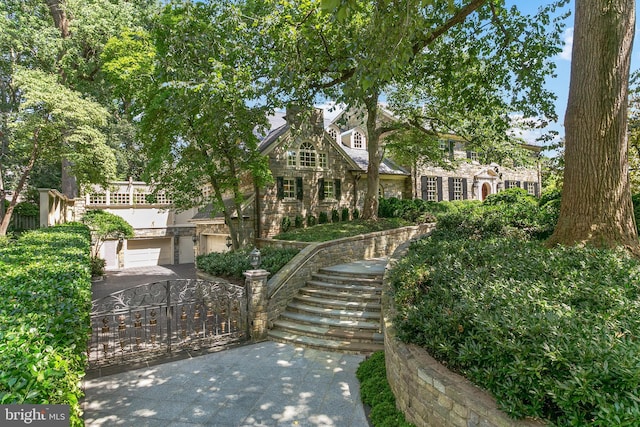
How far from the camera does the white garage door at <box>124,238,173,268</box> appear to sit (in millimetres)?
22125

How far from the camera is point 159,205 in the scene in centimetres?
2342

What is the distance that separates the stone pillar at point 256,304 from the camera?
7922 mm

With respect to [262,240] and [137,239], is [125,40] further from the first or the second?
[137,239]

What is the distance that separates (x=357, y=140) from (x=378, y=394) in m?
20.2

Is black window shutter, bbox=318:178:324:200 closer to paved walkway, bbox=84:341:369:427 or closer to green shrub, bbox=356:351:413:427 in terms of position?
paved walkway, bbox=84:341:369:427

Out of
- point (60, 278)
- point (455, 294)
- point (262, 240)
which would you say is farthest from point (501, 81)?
point (60, 278)

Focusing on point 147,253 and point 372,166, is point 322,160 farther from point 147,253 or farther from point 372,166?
point 147,253

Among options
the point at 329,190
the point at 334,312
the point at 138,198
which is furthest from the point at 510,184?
the point at 138,198

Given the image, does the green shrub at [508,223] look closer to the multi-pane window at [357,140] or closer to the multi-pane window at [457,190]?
the multi-pane window at [457,190]

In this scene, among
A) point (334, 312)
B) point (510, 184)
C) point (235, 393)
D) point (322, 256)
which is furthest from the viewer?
point (510, 184)

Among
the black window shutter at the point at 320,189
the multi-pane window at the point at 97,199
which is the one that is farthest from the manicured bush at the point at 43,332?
the multi-pane window at the point at 97,199

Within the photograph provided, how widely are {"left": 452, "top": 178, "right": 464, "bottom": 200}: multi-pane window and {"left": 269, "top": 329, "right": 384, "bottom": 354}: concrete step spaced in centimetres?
1919

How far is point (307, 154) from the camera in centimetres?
1736

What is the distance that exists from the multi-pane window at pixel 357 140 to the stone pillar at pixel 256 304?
16964 millimetres
